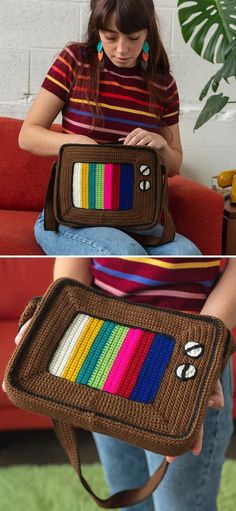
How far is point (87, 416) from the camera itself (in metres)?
0.47

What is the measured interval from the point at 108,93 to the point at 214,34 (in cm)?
57

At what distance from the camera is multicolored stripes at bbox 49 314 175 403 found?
0.49 m

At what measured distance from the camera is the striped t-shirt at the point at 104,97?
0.96m

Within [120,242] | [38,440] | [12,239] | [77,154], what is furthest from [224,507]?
[12,239]

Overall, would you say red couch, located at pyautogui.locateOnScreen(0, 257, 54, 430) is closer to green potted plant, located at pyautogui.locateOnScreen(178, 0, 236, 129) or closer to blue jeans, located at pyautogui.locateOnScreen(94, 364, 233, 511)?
blue jeans, located at pyautogui.locateOnScreen(94, 364, 233, 511)

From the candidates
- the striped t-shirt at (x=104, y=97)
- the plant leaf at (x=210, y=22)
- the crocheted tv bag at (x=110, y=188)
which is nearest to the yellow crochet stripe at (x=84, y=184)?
the crocheted tv bag at (x=110, y=188)

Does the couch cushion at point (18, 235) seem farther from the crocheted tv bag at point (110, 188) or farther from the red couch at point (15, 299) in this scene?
the red couch at point (15, 299)

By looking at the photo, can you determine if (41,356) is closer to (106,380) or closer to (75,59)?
(106,380)

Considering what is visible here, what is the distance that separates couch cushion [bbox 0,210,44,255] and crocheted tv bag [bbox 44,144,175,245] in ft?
0.36

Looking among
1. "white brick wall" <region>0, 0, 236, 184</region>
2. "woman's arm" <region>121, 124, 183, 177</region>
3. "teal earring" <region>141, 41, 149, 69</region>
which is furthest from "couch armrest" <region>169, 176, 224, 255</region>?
"white brick wall" <region>0, 0, 236, 184</region>

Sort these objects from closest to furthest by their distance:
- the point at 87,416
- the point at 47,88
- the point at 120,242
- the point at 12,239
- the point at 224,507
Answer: the point at 87,416
the point at 224,507
the point at 120,242
the point at 47,88
the point at 12,239

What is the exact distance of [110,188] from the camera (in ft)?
2.98

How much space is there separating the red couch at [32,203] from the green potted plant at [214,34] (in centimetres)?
23

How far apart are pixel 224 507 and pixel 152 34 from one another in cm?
66
